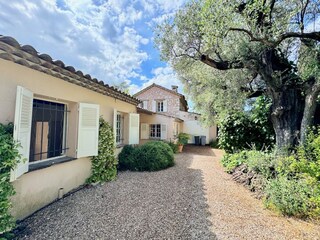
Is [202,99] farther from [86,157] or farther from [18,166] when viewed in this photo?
[18,166]

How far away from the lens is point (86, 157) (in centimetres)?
627

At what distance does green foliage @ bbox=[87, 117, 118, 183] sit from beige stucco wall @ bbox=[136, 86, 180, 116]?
50.5ft

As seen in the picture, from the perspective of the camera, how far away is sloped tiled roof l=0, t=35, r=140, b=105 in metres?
2.89

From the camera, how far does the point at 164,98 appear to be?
22.6 meters

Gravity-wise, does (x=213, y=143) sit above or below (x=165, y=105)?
below

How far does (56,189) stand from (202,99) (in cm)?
1022

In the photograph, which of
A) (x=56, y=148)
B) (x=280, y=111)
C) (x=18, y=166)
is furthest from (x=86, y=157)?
(x=280, y=111)

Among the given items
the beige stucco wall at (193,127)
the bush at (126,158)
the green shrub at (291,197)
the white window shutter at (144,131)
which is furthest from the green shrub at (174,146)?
Result: the green shrub at (291,197)

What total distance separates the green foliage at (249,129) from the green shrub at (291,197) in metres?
3.88

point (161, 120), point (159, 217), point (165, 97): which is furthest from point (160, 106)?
point (159, 217)

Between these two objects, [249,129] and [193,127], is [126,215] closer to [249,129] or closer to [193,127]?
[249,129]

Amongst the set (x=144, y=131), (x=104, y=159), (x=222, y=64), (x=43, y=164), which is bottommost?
(x=104, y=159)

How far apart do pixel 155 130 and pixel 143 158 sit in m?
Answer: 9.65

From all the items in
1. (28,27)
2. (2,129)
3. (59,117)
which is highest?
(28,27)
